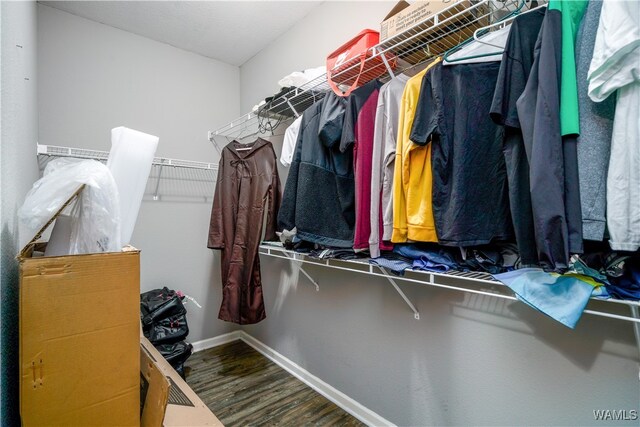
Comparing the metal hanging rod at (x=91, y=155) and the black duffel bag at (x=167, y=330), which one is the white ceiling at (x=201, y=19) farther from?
the black duffel bag at (x=167, y=330)

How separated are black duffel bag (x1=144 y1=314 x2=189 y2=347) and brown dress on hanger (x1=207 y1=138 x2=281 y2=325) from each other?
0.26 m

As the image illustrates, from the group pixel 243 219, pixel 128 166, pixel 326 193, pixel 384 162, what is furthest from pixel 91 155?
pixel 384 162

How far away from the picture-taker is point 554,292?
777mm

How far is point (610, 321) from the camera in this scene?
34.6 inches

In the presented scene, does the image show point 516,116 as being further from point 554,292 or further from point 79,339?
point 79,339

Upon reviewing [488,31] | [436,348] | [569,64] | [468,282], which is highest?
[488,31]

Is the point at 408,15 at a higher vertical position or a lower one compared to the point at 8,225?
higher

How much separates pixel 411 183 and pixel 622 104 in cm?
56

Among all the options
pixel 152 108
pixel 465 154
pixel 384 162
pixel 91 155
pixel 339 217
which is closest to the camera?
pixel 465 154

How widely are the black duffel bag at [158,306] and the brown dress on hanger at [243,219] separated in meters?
0.31

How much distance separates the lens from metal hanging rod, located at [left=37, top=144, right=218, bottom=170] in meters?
1.70

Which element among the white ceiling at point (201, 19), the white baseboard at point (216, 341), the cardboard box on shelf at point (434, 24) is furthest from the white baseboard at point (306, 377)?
the white ceiling at point (201, 19)

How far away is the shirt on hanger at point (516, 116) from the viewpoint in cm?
81

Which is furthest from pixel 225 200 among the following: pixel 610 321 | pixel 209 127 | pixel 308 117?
pixel 610 321
